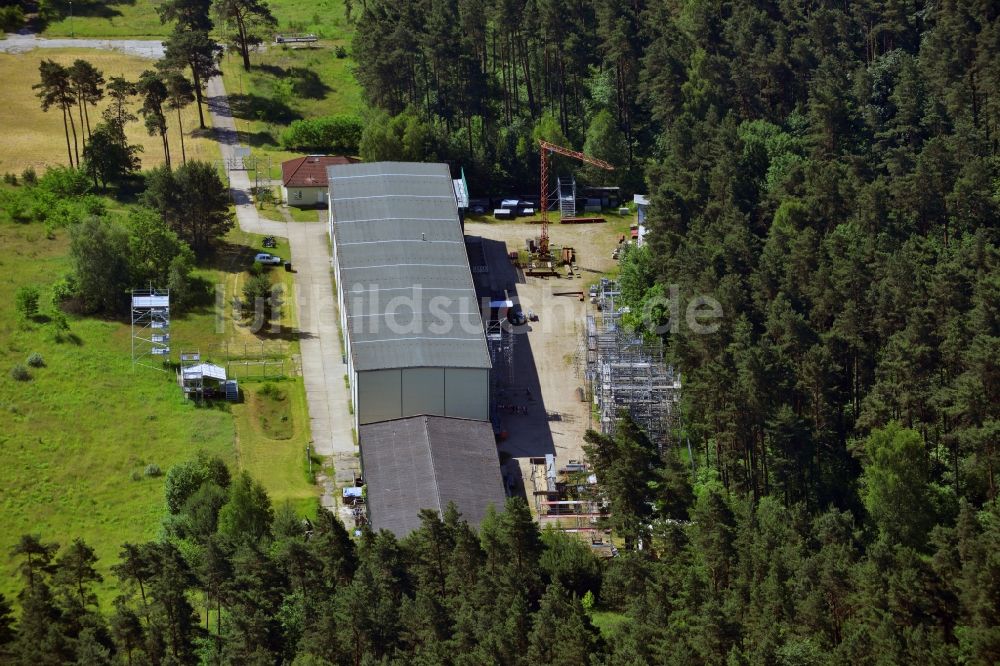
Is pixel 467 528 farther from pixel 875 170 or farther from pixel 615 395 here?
pixel 875 170

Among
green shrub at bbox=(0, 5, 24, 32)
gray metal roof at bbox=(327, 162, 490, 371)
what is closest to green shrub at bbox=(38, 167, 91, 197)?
gray metal roof at bbox=(327, 162, 490, 371)

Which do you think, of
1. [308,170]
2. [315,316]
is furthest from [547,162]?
[315,316]

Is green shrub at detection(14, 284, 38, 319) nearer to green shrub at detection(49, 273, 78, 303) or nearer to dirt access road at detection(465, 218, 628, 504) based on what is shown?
green shrub at detection(49, 273, 78, 303)

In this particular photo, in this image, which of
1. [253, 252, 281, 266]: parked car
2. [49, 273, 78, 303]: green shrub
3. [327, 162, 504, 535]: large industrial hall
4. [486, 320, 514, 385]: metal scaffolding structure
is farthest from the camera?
[253, 252, 281, 266]: parked car

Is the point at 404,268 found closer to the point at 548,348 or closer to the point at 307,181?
the point at 548,348

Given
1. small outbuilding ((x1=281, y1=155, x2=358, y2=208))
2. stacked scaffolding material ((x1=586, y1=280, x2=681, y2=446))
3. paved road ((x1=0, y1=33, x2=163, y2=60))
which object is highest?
paved road ((x1=0, y1=33, x2=163, y2=60))

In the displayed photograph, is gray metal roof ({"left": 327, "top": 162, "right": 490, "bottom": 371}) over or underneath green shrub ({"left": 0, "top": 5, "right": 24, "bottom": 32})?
underneath

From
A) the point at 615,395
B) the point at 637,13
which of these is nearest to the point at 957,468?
the point at 615,395
